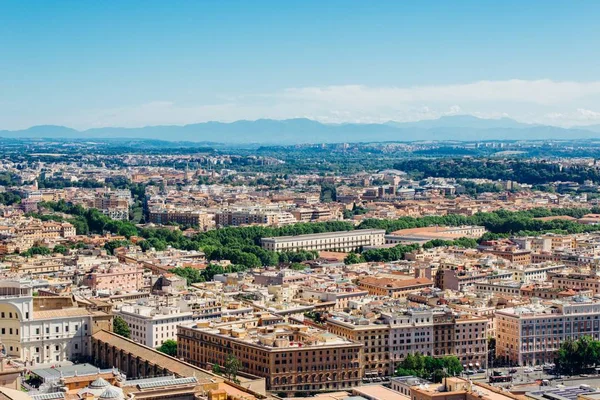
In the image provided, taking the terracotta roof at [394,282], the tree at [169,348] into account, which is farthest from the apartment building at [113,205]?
the tree at [169,348]

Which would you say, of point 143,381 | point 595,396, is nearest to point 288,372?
point 143,381

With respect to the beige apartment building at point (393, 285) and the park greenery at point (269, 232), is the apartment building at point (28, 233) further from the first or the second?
the beige apartment building at point (393, 285)

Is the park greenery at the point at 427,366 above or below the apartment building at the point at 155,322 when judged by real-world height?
below

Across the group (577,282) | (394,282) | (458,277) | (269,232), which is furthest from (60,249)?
(577,282)

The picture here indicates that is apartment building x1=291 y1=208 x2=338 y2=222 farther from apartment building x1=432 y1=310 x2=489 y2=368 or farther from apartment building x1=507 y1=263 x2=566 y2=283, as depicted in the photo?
apartment building x1=432 y1=310 x2=489 y2=368

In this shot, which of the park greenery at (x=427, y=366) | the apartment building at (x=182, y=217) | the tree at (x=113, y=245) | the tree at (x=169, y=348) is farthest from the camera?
the apartment building at (x=182, y=217)

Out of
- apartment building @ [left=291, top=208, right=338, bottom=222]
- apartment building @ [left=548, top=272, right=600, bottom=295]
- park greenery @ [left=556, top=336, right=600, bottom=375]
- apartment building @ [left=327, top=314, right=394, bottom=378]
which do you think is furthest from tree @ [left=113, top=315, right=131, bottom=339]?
apartment building @ [left=291, top=208, right=338, bottom=222]
